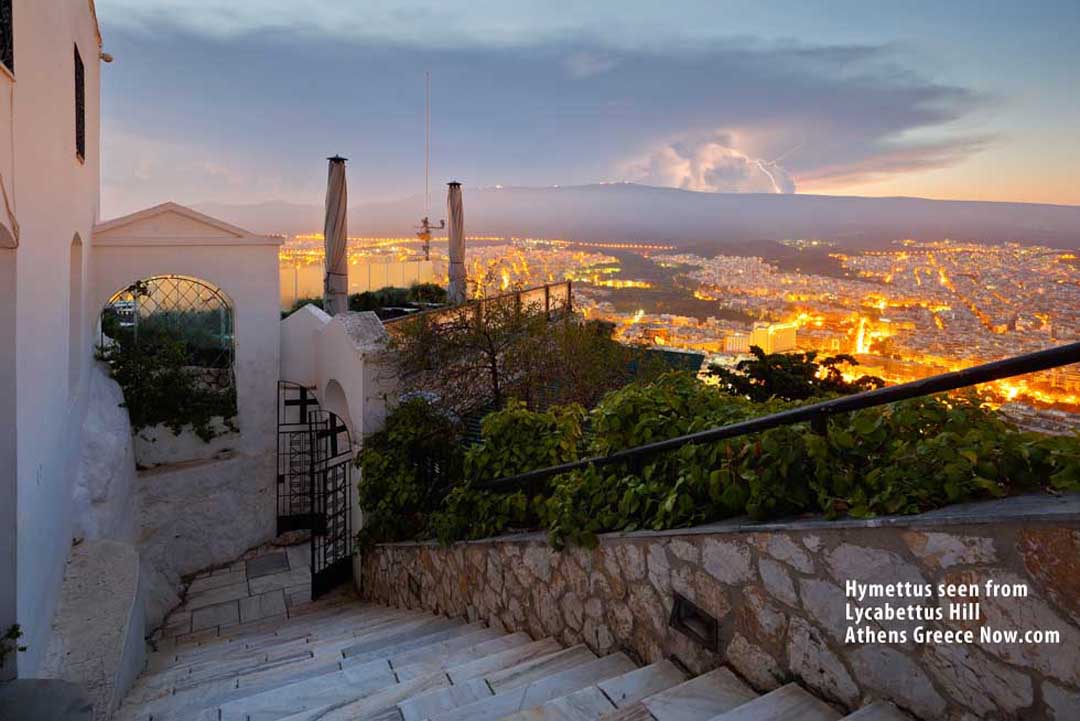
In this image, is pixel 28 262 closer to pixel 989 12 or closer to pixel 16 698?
pixel 16 698

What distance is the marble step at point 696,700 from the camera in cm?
232

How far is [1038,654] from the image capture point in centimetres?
172

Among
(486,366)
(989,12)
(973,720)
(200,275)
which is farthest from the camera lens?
(200,275)

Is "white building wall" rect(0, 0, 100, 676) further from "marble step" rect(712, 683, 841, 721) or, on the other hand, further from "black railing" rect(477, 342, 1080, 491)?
"marble step" rect(712, 683, 841, 721)

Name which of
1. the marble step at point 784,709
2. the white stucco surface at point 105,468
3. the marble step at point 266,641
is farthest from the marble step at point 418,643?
the white stucco surface at point 105,468

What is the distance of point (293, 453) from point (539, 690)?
8183mm

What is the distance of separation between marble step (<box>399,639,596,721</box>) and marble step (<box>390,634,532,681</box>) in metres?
0.20

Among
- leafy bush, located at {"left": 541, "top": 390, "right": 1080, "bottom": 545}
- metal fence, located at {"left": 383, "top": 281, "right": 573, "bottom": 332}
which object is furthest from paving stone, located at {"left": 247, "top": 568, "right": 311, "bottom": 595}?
leafy bush, located at {"left": 541, "top": 390, "right": 1080, "bottom": 545}

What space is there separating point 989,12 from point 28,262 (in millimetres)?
6947

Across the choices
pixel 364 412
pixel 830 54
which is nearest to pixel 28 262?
pixel 364 412

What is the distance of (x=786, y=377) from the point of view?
853 centimetres

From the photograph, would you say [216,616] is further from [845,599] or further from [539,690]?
[845,599]

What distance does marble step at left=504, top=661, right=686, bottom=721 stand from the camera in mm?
2518

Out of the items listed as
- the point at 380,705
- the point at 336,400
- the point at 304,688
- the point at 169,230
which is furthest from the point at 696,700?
the point at 169,230
